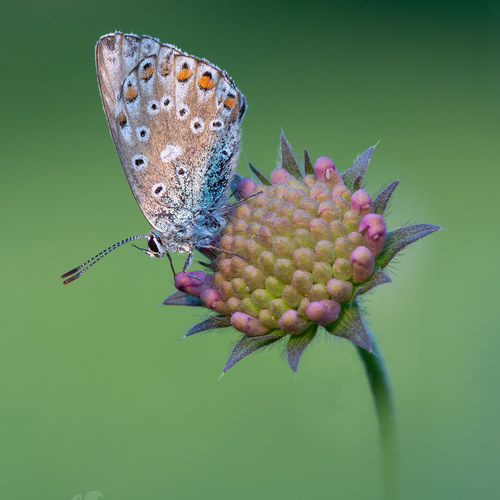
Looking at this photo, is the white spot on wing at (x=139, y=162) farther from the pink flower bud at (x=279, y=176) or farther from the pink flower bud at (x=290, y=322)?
the pink flower bud at (x=290, y=322)

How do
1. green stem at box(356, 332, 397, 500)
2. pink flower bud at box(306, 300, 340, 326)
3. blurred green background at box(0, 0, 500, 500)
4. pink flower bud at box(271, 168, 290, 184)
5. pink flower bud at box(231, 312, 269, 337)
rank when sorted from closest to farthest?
pink flower bud at box(306, 300, 340, 326) < pink flower bud at box(231, 312, 269, 337) < green stem at box(356, 332, 397, 500) < pink flower bud at box(271, 168, 290, 184) < blurred green background at box(0, 0, 500, 500)

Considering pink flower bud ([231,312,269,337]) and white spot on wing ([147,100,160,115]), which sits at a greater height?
white spot on wing ([147,100,160,115])

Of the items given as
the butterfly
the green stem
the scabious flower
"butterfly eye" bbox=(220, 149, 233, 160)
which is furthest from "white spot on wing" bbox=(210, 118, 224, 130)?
the green stem

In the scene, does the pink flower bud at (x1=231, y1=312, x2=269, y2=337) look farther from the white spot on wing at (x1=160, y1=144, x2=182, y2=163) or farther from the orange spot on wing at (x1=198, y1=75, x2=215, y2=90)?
the orange spot on wing at (x1=198, y1=75, x2=215, y2=90)

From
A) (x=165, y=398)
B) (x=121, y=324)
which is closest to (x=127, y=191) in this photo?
(x=121, y=324)

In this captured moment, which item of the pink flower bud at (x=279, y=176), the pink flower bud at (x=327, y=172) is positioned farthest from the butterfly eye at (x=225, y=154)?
the pink flower bud at (x=327, y=172)

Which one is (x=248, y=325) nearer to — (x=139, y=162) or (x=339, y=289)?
(x=339, y=289)
